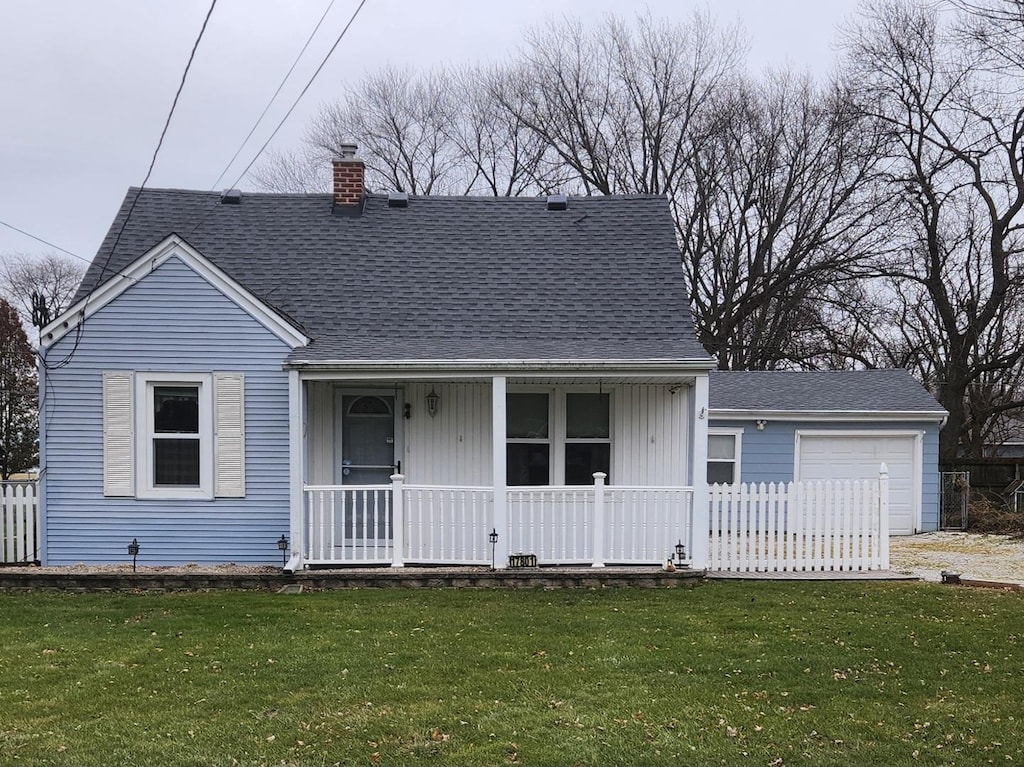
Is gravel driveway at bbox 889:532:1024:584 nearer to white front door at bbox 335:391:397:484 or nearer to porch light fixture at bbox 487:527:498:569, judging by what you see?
porch light fixture at bbox 487:527:498:569

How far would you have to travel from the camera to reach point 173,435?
Answer: 981cm

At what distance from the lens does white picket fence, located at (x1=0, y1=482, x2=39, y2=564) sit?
32.3ft

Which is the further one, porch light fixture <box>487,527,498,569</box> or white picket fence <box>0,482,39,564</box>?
white picket fence <box>0,482,39,564</box>

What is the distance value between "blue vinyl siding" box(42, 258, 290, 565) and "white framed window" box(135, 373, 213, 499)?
15 centimetres

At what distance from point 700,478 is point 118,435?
7.09 meters

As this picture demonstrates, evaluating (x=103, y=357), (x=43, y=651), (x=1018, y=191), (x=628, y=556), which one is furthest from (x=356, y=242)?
(x=1018, y=191)

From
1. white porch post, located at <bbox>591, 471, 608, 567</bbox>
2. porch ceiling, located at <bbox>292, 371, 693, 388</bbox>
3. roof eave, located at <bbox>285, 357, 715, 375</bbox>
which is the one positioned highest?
roof eave, located at <bbox>285, 357, 715, 375</bbox>

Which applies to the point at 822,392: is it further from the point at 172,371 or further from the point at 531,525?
the point at 172,371

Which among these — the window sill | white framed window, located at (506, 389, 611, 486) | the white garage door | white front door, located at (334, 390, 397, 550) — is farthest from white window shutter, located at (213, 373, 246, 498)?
the white garage door

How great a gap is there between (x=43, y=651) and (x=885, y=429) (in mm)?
15036

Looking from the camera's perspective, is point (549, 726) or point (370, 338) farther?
point (370, 338)

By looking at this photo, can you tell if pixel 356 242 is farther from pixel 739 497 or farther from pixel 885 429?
pixel 885 429

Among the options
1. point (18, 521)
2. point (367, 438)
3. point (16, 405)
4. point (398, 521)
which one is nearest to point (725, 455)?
point (367, 438)

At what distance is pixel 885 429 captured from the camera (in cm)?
1619
